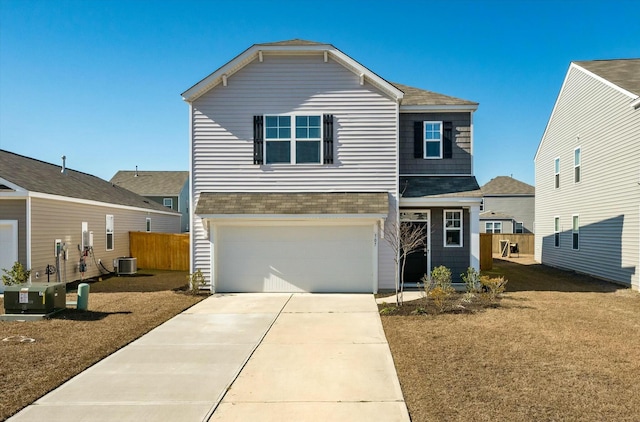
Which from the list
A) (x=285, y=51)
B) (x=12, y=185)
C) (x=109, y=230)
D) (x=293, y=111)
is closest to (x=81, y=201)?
(x=109, y=230)

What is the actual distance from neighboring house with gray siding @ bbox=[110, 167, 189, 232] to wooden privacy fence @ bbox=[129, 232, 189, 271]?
19013 millimetres

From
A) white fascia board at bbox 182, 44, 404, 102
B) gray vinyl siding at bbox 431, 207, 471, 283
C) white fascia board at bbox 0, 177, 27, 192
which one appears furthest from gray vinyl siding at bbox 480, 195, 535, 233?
white fascia board at bbox 0, 177, 27, 192

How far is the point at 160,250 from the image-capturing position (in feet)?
65.5

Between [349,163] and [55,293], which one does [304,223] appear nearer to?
[349,163]

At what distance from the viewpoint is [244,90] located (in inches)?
510

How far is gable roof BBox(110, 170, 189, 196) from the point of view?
3925cm

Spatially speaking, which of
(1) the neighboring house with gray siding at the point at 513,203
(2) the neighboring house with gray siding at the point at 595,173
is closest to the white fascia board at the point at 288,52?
(2) the neighboring house with gray siding at the point at 595,173

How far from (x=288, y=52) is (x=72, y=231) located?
1016cm

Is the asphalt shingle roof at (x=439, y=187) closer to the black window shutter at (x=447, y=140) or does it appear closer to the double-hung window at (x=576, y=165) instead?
the black window shutter at (x=447, y=140)

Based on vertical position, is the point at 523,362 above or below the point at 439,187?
below

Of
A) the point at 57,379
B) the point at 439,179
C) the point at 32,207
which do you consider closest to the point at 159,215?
the point at 32,207

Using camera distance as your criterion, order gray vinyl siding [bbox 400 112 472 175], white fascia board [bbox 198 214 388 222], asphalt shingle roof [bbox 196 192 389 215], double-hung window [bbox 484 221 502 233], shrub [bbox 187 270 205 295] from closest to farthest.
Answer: white fascia board [bbox 198 214 388 222] < asphalt shingle roof [bbox 196 192 389 215] < shrub [bbox 187 270 205 295] < gray vinyl siding [bbox 400 112 472 175] < double-hung window [bbox 484 221 502 233]

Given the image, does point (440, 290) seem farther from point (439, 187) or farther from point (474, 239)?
point (439, 187)

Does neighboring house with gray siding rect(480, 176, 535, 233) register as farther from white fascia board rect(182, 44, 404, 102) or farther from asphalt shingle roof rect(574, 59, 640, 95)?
white fascia board rect(182, 44, 404, 102)
